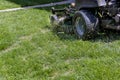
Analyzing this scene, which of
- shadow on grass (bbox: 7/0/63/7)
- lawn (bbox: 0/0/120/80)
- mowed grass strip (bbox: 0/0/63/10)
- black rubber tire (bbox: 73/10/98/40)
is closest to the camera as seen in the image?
lawn (bbox: 0/0/120/80)

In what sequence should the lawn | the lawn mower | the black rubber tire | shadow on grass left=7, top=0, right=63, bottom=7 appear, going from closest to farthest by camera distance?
1. the lawn
2. the lawn mower
3. the black rubber tire
4. shadow on grass left=7, top=0, right=63, bottom=7

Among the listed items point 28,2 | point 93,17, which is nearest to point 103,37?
point 93,17

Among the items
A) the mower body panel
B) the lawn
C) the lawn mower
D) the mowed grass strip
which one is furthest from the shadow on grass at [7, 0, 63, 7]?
the mower body panel

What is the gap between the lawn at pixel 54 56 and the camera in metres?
6.57

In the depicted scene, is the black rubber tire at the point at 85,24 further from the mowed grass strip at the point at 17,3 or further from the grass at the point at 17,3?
the grass at the point at 17,3

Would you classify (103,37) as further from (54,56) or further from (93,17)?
(54,56)

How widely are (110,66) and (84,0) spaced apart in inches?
98.9

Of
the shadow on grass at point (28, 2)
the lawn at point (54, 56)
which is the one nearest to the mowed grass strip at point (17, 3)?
the shadow on grass at point (28, 2)

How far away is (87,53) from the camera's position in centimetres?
752

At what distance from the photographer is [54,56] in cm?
765

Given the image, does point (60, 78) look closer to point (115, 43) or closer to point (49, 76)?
point (49, 76)

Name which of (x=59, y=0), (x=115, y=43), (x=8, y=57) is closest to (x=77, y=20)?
(x=115, y=43)

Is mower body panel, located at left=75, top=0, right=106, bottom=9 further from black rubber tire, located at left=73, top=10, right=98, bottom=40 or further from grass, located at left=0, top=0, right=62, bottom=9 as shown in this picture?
grass, located at left=0, top=0, right=62, bottom=9

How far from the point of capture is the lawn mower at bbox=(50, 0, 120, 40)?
8060mm
